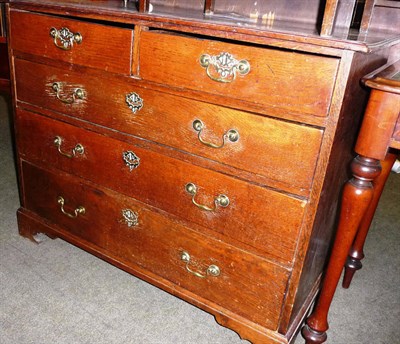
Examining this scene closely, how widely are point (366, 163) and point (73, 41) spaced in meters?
0.89

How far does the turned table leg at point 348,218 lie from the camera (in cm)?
94

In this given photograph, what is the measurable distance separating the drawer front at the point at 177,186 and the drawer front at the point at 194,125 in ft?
0.18

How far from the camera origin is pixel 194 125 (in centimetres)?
104

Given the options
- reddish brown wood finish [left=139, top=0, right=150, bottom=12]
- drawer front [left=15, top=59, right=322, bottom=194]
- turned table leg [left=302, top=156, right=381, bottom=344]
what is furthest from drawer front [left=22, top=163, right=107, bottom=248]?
turned table leg [left=302, top=156, right=381, bottom=344]

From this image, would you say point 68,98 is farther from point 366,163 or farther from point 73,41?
point 366,163

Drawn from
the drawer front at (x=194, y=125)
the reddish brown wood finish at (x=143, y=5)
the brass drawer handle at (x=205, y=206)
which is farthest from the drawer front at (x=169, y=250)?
the reddish brown wood finish at (x=143, y=5)

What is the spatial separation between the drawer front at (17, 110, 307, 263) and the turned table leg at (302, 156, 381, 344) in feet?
0.42

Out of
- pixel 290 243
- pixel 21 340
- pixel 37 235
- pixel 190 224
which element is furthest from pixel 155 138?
pixel 37 235

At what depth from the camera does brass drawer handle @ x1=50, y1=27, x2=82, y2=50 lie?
1161 millimetres

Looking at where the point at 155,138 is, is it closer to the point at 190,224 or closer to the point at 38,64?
the point at 190,224

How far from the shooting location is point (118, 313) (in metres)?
1.35

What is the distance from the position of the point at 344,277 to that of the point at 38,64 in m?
1.38

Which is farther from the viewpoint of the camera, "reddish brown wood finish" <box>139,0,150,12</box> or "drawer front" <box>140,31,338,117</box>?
"reddish brown wood finish" <box>139,0,150,12</box>

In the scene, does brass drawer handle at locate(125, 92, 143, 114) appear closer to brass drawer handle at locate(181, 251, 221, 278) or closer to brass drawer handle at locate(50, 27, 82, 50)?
brass drawer handle at locate(50, 27, 82, 50)
